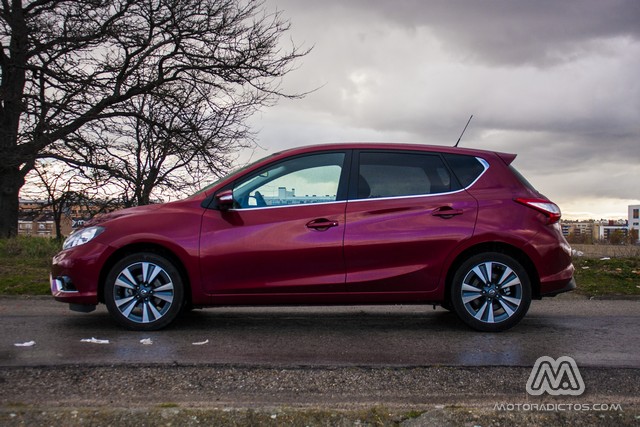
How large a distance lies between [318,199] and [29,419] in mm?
2936

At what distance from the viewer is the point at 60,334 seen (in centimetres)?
481

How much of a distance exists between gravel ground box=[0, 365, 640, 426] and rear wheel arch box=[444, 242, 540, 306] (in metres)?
1.46

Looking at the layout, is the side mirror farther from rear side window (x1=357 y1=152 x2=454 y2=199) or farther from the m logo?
the m logo

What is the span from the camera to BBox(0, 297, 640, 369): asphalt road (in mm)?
3906

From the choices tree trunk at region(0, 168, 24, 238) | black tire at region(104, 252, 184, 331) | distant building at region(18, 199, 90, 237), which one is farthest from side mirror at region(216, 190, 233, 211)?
tree trunk at region(0, 168, 24, 238)

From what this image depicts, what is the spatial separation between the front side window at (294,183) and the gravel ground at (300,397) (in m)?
1.85

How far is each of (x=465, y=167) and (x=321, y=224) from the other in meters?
1.45

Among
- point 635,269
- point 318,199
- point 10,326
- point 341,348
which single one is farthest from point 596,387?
point 635,269

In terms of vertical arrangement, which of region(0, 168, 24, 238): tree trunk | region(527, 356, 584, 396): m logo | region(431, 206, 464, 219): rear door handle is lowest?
region(527, 356, 584, 396): m logo

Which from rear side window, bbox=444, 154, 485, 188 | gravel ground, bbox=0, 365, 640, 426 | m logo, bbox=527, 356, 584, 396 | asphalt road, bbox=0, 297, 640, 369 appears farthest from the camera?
rear side window, bbox=444, 154, 485, 188

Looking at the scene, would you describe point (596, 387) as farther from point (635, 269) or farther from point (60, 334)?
point (635, 269)

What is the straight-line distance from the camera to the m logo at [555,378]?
3.27 meters

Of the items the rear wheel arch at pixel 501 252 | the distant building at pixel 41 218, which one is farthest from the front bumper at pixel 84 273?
the distant building at pixel 41 218

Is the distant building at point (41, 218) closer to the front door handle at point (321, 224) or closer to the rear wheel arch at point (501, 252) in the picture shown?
the front door handle at point (321, 224)
